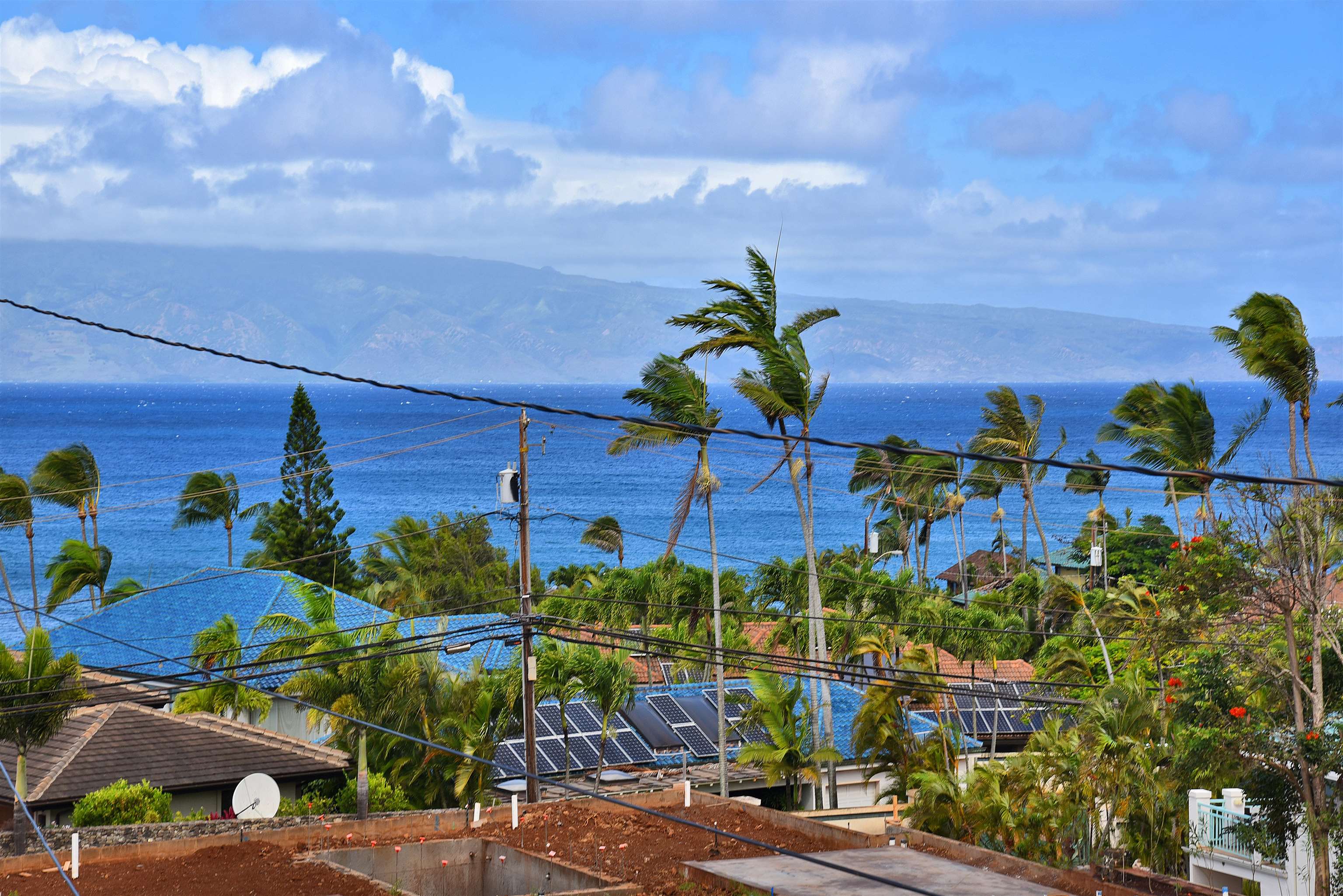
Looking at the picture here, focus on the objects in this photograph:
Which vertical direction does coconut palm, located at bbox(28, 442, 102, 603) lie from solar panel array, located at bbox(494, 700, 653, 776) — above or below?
above

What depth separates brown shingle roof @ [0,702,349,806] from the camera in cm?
2309

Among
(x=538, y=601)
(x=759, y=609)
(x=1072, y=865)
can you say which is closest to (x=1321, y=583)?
(x=1072, y=865)

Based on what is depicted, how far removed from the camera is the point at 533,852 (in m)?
19.3

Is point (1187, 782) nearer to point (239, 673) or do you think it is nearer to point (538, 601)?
point (239, 673)

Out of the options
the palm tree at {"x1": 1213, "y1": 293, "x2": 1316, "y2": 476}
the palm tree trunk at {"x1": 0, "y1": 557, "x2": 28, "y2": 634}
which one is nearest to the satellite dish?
the palm tree trunk at {"x1": 0, "y1": 557, "x2": 28, "y2": 634}

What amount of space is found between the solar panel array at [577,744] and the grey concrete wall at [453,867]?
913 centimetres

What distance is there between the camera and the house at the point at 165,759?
2286 cm

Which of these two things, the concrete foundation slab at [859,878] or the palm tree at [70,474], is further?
the palm tree at [70,474]

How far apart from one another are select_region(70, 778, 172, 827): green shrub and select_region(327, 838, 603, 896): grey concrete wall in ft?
12.7

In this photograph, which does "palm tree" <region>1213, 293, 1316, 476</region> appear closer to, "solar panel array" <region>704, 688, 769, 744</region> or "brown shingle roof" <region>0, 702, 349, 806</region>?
"solar panel array" <region>704, 688, 769, 744</region>

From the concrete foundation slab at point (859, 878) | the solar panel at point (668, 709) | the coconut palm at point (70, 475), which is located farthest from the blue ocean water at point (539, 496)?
the concrete foundation slab at point (859, 878)

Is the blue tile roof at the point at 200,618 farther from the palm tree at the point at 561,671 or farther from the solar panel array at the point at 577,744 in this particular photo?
the palm tree at the point at 561,671

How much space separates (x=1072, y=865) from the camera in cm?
2206

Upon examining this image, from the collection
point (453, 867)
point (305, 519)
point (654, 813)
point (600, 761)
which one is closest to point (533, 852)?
point (453, 867)
